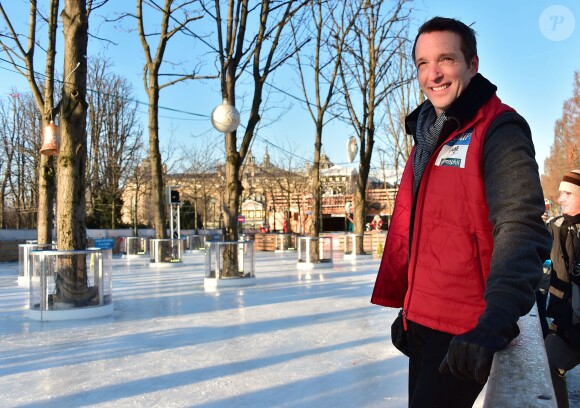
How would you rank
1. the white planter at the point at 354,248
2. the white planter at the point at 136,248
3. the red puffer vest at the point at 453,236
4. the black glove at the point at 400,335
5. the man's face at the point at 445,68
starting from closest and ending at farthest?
the red puffer vest at the point at 453,236, the man's face at the point at 445,68, the black glove at the point at 400,335, the white planter at the point at 354,248, the white planter at the point at 136,248

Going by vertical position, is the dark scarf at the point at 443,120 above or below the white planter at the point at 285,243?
above

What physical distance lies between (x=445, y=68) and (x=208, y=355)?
3.97 meters

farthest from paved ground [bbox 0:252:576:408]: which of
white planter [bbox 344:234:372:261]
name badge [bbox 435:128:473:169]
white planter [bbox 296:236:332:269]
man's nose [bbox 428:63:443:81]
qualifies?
white planter [bbox 344:234:372:261]

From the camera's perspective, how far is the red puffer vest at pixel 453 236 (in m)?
1.60

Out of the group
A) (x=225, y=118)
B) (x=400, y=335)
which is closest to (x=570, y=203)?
(x=400, y=335)

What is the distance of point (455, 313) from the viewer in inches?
64.9

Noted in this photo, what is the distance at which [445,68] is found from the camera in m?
1.74

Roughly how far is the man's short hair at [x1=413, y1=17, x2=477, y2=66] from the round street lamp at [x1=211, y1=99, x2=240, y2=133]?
956 centimetres

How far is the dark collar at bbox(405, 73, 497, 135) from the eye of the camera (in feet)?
5.48

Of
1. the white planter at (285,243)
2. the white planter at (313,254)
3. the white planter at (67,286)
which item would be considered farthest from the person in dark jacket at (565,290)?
the white planter at (285,243)

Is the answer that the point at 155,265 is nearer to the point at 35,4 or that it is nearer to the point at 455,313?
the point at 35,4

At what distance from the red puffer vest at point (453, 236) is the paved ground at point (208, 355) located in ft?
7.23

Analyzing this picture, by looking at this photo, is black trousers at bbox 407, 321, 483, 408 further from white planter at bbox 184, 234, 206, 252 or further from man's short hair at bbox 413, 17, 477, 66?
white planter at bbox 184, 234, 206, 252

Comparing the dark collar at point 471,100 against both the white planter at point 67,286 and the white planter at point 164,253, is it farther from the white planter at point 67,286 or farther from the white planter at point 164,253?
the white planter at point 164,253
